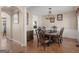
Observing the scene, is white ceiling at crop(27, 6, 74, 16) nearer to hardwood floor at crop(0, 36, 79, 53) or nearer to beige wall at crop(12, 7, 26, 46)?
beige wall at crop(12, 7, 26, 46)

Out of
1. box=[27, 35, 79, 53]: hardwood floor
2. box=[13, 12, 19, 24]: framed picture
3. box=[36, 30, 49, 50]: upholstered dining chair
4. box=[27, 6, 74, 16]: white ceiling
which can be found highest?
box=[27, 6, 74, 16]: white ceiling

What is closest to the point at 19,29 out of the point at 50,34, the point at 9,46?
the point at 9,46

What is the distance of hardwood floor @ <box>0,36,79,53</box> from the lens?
6.76 feet

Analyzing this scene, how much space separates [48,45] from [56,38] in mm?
218

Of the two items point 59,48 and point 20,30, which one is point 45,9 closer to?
point 20,30

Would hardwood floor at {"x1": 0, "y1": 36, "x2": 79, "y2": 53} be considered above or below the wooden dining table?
below

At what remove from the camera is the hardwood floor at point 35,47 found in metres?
2.06

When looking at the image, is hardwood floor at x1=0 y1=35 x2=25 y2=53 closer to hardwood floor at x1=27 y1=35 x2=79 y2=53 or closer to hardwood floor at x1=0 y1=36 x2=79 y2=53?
hardwood floor at x1=0 y1=36 x2=79 y2=53

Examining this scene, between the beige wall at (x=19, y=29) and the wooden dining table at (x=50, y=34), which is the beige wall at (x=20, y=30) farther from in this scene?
the wooden dining table at (x=50, y=34)

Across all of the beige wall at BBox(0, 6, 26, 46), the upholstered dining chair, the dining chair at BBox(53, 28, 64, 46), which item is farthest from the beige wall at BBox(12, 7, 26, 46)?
the dining chair at BBox(53, 28, 64, 46)

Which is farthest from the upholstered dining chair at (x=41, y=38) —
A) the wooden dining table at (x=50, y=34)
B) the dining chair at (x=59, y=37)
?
the dining chair at (x=59, y=37)

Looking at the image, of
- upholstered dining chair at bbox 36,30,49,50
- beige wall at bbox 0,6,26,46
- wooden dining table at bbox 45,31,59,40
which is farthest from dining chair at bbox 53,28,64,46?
beige wall at bbox 0,6,26,46

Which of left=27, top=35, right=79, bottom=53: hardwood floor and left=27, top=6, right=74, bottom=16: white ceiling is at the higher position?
left=27, top=6, right=74, bottom=16: white ceiling
